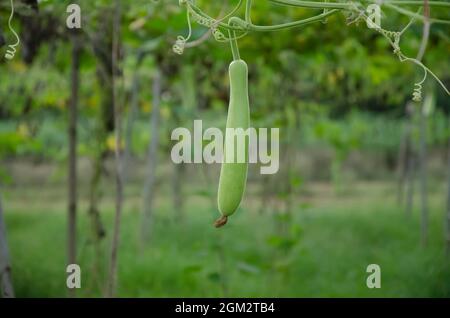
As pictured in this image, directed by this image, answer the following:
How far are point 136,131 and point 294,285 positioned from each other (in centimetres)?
327

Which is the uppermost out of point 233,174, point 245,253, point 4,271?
point 233,174

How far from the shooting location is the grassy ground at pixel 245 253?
228cm

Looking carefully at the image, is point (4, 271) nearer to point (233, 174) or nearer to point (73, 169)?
point (73, 169)

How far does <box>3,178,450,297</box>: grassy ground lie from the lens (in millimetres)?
2277

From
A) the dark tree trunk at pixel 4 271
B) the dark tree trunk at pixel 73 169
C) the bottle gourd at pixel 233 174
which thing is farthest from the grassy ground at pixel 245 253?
the bottle gourd at pixel 233 174

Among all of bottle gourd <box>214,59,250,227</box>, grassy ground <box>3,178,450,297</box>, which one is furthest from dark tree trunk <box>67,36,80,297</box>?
bottle gourd <box>214,59,250,227</box>

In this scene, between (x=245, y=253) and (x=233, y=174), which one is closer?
(x=233, y=174)

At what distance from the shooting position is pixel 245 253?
3.14 meters

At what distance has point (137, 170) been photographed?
8453 millimetres

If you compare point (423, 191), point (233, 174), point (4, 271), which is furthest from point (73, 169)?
point (423, 191)

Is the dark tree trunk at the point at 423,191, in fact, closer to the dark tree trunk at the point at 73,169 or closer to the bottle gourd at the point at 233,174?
the dark tree trunk at the point at 73,169

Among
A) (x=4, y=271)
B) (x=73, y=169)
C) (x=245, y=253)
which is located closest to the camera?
(x=4, y=271)

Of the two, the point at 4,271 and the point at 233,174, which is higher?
the point at 233,174

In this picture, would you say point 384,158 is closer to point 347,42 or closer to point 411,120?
point 411,120
